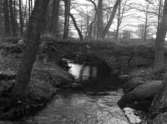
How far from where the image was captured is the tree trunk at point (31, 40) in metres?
5.38

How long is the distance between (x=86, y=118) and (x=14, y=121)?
85.9 inches

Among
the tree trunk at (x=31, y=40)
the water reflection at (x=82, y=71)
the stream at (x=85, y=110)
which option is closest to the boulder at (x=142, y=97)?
the stream at (x=85, y=110)

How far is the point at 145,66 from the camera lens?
44.5 ft

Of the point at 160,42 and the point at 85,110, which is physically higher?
the point at 160,42

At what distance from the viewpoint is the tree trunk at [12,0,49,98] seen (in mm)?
5375

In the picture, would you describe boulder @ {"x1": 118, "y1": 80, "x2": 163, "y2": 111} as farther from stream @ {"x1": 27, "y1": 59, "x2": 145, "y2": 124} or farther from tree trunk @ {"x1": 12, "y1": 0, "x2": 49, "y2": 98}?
tree trunk @ {"x1": 12, "y1": 0, "x2": 49, "y2": 98}

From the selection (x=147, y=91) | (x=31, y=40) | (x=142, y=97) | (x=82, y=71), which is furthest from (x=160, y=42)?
(x=31, y=40)

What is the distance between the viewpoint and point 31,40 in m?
5.48

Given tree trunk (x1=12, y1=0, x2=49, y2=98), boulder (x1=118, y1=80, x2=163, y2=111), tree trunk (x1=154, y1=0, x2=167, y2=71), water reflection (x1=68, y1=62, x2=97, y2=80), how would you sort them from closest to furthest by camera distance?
tree trunk (x1=12, y1=0, x2=49, y2=98), boulder (x1=118, y1=80, x2=163, y2=111), tree trunk (x1=154, y1=0, x2=167, y2=71), water reflection (x1=68, y1=62, x2=97, y2=80)

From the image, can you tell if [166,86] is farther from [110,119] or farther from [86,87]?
[86,87]

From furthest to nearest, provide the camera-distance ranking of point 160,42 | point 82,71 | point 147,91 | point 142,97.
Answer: point 82,71, point 160,42, point 147,91, point 142,97

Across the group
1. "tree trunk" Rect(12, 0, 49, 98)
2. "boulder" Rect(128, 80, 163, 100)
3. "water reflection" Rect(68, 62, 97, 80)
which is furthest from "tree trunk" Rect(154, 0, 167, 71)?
"tree trunk" Rect(12, 0, 49, 98)

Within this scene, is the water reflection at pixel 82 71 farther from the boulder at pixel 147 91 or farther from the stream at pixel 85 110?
the boulder at pixel 147 91

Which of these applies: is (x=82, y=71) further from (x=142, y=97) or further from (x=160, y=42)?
(x=142, y=97)
